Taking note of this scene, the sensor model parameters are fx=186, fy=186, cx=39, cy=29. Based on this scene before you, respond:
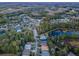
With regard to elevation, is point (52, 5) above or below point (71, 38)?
above

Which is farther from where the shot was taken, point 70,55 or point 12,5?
point 12,5

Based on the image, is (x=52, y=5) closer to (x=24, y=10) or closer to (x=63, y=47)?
(x=24, y=10)

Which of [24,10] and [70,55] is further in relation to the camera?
[24,10]

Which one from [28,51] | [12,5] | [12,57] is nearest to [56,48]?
[28,51]

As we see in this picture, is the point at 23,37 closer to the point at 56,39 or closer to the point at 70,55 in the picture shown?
the point at 56,39

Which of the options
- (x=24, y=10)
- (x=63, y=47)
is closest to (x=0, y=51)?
(x=24, y=10)

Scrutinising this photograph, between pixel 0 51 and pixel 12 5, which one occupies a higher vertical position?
pixel 12 5

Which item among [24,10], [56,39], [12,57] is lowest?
[12,57]

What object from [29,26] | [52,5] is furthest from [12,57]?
[52,5]
